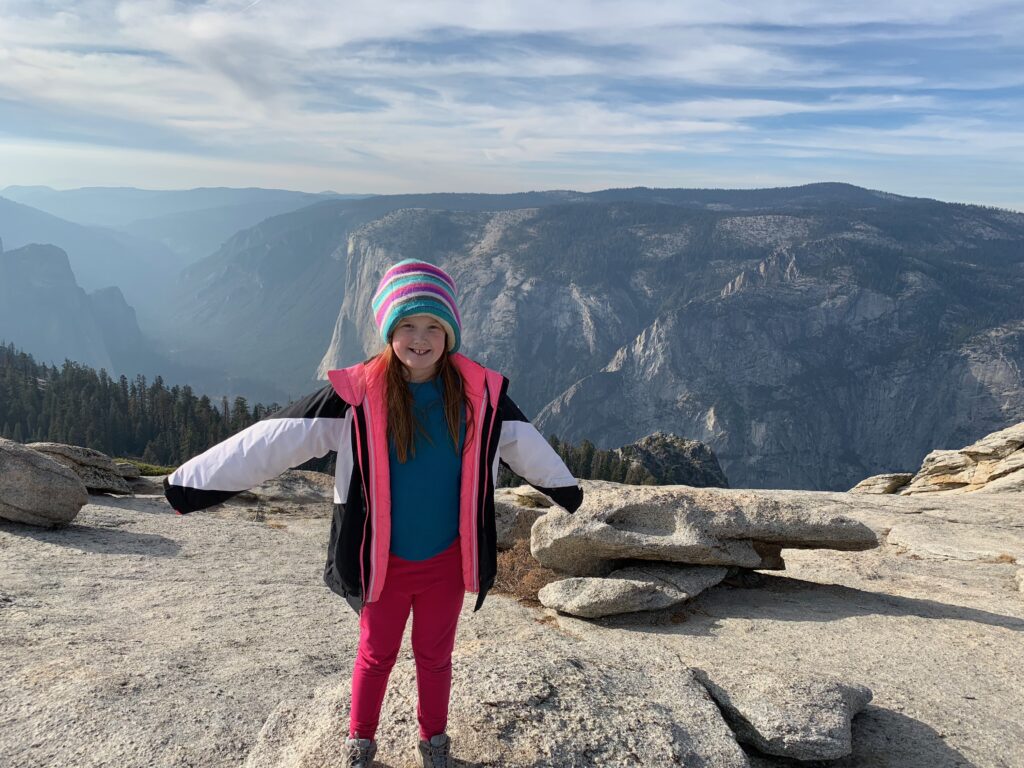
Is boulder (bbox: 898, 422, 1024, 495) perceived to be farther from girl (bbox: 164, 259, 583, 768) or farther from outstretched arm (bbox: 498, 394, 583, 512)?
girl (bbox: 164, 259, 583, 768)

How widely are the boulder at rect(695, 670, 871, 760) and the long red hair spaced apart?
399 cm

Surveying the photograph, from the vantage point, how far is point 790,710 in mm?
6301

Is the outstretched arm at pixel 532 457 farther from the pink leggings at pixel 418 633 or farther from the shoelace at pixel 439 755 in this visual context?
the shoelace at pixel 439 755

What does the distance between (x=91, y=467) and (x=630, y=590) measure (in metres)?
20.7

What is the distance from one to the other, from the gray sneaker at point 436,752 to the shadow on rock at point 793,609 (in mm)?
6362

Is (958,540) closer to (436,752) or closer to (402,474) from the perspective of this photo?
(436,752)

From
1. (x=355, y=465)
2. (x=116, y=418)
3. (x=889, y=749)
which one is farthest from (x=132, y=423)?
(x=889, y=749)

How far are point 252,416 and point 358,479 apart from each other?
109146 millimetres

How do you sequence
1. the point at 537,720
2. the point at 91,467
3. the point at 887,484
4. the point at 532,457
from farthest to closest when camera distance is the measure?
1. the point at 887,484
2. the point at 91,467
3. the point at 537,720
4. the point at 532,457

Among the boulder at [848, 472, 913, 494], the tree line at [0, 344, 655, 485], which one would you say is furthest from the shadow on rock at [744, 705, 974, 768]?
the tree line at [0, 344, 655, 485]

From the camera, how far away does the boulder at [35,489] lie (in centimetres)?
1570

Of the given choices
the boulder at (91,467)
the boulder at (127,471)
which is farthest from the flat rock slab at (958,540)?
the boulder at (127,471)

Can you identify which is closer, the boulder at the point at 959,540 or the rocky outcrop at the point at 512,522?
the boulder at the point at 959,540

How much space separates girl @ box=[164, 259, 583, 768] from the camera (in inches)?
185
